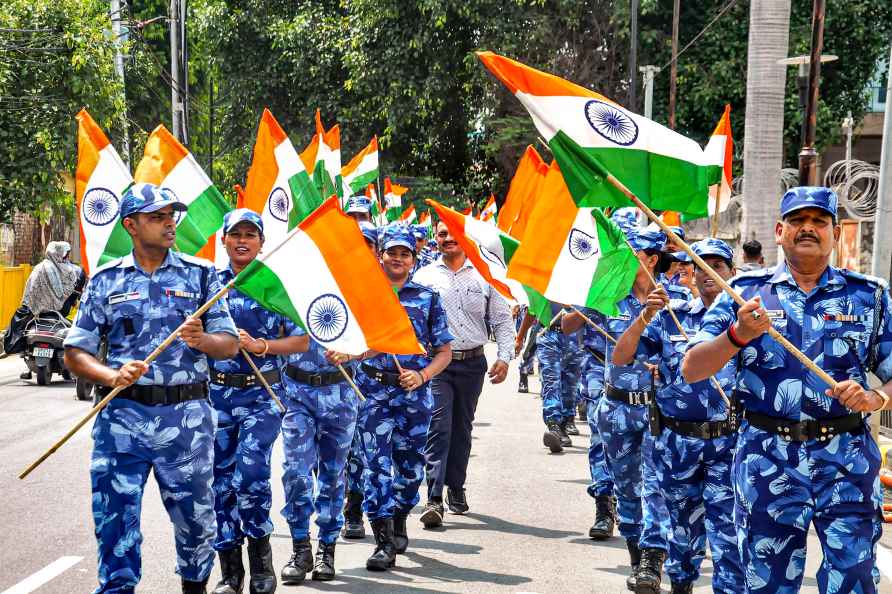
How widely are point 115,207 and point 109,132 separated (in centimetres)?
1468

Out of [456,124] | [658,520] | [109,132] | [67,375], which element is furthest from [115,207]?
[456,124]

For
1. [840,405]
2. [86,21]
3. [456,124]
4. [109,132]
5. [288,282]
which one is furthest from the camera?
[456,124]

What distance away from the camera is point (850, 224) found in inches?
674

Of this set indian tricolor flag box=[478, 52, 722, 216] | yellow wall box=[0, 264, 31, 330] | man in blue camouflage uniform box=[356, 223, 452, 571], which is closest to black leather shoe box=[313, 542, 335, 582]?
man in blue camouflage uniform box=[356, 223, 452, 571]

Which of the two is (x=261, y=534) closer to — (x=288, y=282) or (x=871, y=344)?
(x=288, y=282)

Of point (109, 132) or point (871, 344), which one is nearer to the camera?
point (871, 344)

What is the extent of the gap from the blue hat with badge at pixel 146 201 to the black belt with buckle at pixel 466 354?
13.2ft

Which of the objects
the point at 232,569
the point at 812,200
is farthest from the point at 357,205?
the point at 812,200

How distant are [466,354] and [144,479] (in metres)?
4.23

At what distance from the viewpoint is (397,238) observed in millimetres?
8289

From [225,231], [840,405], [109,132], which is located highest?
[109,132]

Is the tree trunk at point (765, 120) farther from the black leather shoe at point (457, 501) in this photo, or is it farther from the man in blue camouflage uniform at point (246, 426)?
the man in blue camouflage uniform at point (246, 426)

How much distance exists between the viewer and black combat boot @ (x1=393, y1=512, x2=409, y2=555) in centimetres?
820

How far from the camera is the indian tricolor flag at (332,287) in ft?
21.0
